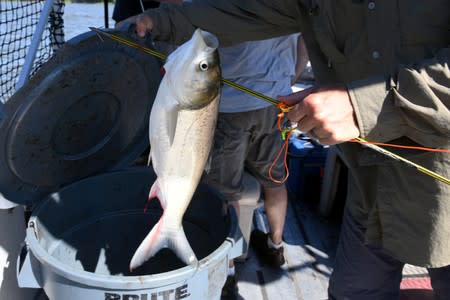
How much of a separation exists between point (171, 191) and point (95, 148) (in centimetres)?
64

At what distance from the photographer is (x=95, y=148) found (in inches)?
75.6

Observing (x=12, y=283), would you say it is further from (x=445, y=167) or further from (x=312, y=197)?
(x=312, y=197)

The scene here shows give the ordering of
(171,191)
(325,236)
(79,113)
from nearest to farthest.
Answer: (171,191) → (79,113) → (325,236)

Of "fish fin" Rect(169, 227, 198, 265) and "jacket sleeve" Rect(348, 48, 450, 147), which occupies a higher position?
"jacket sleeve" Rect(348, 48, 450, 147)

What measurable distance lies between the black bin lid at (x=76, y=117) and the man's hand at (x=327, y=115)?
828mm

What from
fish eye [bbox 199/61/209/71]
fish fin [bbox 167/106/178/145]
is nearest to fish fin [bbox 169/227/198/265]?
fish fin [bbox 167/106/178/145]

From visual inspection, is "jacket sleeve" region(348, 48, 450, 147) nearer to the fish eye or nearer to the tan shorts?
the fish eye

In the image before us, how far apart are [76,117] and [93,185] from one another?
31 centimetres

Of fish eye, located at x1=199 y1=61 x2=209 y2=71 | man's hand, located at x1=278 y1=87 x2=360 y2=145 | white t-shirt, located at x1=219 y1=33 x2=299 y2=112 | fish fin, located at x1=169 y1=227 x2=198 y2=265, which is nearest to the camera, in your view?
man's hand, located at x1=278 y1=87 x2=360 y2=145

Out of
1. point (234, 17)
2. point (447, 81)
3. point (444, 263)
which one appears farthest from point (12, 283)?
point (447, 81)

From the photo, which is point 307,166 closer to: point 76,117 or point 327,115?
point 76,117

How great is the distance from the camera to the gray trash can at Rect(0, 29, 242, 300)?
1.31 metres

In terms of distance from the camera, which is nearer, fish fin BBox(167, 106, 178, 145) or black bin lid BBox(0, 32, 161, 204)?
fish fin BBox(167, 106, 178, 145)

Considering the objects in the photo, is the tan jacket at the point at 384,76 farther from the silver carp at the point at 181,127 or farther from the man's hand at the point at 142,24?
the silver carp at the point at 181,127
